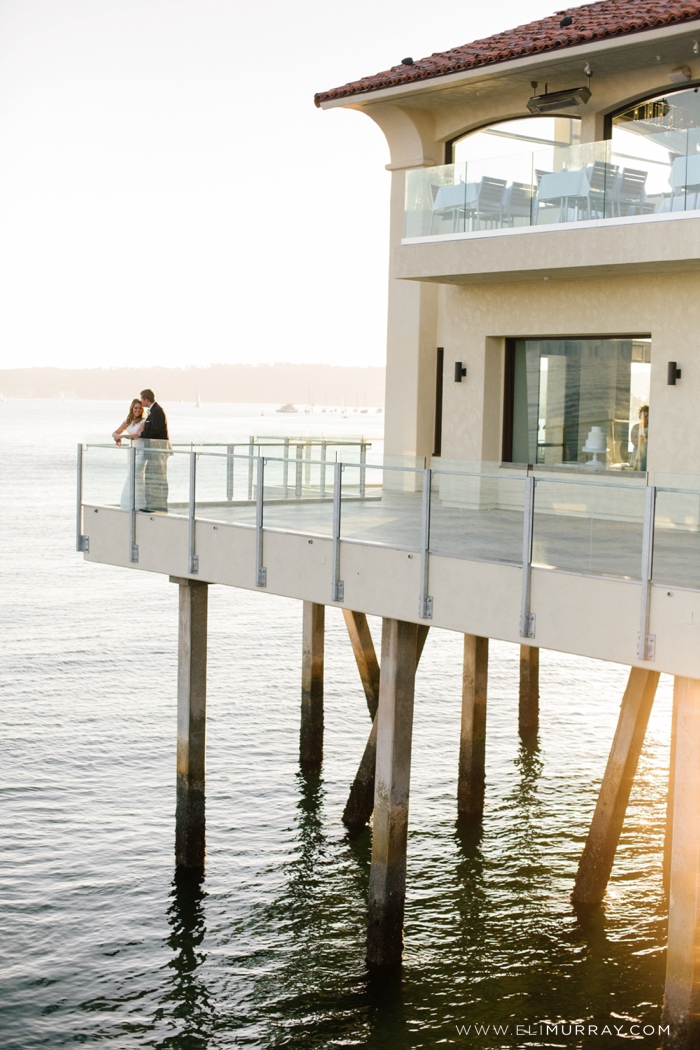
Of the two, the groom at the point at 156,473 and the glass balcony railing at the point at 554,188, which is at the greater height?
the glass balcony railing at the point at 554,188

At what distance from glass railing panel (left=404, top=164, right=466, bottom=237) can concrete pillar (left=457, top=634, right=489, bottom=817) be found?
17.8 feet

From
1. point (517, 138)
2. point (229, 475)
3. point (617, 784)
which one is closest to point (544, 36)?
point (517, 138)

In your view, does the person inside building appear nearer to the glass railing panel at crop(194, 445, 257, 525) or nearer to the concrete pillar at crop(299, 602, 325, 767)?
the concrete pillar at crop(299, 602, 325, 767)

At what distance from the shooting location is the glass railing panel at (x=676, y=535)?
9695 millimetres

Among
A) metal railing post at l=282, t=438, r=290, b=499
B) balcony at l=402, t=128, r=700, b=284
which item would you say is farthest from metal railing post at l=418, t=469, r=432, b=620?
balcony at l=402, t=128, r=700, b=284

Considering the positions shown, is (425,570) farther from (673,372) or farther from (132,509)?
(673,372)

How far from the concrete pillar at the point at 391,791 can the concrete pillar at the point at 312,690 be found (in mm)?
6624

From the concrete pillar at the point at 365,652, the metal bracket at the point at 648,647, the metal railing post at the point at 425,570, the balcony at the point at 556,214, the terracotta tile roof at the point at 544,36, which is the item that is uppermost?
the terracotta tile roof at the point at 544,36

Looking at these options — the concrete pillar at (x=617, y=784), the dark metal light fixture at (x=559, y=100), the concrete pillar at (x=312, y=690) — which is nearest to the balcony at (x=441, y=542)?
the concrete pillar at (x=617, y=784)

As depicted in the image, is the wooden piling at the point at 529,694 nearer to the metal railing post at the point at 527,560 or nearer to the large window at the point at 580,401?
the large window at the point at 580,401

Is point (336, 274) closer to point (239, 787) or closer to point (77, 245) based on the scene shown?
point (77, 245)

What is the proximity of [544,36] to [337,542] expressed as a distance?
772cm

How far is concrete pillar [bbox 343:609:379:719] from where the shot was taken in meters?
17.7

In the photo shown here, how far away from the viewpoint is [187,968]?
12781 mm
